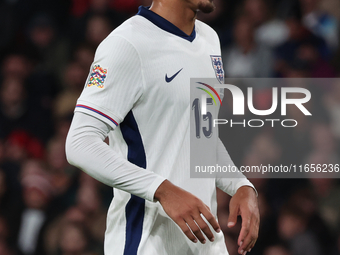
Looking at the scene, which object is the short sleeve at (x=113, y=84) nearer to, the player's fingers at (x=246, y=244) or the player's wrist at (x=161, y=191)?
the player's wrist at (x=161, y=191)

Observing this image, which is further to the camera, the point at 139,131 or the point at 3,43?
the point at 3,43

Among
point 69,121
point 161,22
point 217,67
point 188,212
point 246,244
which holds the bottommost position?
point 69,121

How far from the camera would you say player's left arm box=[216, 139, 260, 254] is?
5.58 ft

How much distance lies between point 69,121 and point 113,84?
3443 mm

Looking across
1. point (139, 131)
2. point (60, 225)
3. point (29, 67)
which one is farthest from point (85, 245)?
point (139, 131)

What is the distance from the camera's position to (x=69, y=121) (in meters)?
4.98

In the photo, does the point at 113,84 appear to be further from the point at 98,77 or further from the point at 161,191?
the point at 161,191

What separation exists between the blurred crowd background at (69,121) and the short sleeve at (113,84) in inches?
93.5

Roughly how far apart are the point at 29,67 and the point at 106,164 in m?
4.29

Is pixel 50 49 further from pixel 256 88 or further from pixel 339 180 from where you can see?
pixel 339 180

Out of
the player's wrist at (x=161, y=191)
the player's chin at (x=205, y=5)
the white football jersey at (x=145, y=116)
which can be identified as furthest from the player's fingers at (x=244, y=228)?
the player's chin at (x=205, y=5)

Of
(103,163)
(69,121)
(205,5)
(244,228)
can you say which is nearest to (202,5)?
(205,5)

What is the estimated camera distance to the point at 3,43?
5738 millimetres

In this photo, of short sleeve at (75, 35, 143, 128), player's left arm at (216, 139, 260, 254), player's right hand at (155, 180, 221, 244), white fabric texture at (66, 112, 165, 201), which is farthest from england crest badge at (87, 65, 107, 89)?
player's left arm at (216, 139, 260, 254)
